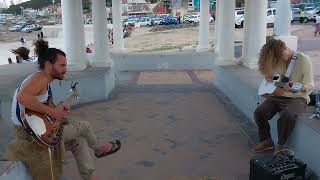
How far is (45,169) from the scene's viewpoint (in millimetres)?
3822

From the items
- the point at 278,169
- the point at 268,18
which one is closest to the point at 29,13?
the point at 268,18

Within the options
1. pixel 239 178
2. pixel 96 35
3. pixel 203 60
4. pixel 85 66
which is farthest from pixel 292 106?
pixel 203 60

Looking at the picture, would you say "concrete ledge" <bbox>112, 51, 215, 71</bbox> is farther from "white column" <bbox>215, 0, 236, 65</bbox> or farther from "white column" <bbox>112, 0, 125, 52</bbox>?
"white column" <bbox>215, 0, 236, 65</bbox>

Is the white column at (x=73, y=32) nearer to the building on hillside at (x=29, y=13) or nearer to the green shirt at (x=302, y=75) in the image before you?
the green shirt at (x=302, y=75)

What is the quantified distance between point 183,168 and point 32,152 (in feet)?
6.37

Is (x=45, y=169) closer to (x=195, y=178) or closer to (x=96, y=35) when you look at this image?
(x=195, y=178)

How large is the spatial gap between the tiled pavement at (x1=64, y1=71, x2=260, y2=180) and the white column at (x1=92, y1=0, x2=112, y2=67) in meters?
0.88

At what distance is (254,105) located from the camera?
22.4 ft

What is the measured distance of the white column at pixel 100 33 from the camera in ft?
35.9

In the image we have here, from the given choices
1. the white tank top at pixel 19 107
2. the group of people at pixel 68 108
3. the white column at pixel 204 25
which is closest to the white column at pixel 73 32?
the group of people at pixel 68 108

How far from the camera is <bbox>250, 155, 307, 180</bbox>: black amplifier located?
3957 millimetres

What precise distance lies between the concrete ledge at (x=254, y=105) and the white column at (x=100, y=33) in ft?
9.39

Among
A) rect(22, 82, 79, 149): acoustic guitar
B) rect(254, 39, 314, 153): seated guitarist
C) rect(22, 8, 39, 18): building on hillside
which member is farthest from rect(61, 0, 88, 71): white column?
rect(22, 8, 39, 18): building on hillside

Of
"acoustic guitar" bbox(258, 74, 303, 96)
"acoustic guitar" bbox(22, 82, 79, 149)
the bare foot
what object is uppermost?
"acoustic guitar" bbox(258, 74, 303, 96)
